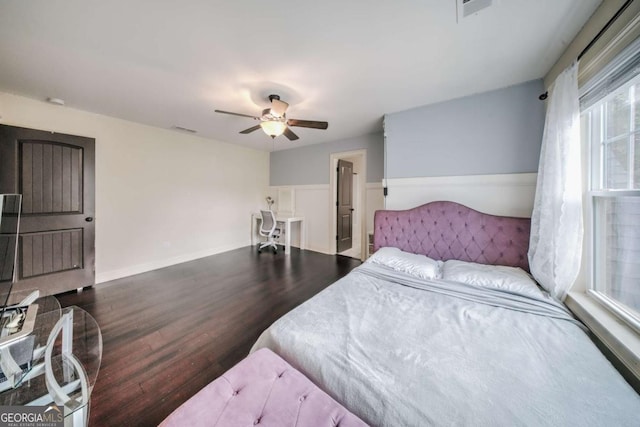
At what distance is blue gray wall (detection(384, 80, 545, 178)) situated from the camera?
213 cm

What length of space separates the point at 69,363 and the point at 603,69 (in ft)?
10.7

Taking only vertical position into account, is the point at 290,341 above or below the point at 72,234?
below

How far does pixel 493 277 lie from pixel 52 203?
4722mm

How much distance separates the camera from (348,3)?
4.21 feet

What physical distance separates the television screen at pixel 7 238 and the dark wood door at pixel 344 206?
4.02 meters

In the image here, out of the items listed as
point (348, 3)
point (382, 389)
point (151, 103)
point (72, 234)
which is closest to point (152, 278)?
point (72, 234)

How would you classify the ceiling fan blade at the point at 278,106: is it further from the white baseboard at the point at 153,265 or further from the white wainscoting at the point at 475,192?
the white baseboard at the point at 153,265

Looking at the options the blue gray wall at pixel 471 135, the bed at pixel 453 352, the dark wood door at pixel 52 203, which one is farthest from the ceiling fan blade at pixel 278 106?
the dark wood door at pixel 52 203

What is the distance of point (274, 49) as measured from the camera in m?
1.68

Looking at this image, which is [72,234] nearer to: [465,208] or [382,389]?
[382,389]

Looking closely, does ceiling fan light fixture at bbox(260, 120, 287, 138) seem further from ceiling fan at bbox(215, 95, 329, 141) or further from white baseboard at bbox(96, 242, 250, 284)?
white baseboard at bbox(96, 242, 250, 284)

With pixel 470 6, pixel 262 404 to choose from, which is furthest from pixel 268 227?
pixel 470 6

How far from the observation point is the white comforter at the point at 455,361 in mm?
757

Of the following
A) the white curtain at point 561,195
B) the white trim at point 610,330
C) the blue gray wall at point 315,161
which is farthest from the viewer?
the blue gray wall at point 315,161
